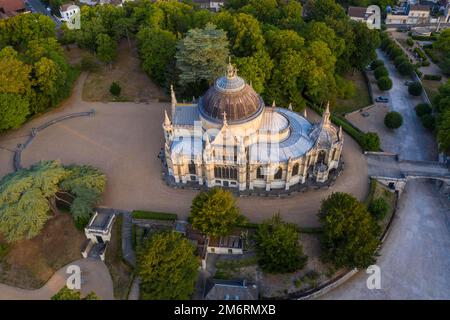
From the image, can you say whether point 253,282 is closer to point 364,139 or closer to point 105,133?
point 364,139

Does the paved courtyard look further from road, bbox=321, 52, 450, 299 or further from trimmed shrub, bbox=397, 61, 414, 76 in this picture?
trimmed shrub, bbox=397, 61, 414, 76

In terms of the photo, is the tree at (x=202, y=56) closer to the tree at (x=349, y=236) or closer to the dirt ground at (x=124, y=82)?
the dirt ground at (x=124, y=82)

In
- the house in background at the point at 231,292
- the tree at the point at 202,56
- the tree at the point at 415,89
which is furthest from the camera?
the tree at the point at 415,89

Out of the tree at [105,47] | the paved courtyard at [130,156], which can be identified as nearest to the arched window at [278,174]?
the paved courtyard at [130,156]

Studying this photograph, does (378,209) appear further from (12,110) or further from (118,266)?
(12,110)

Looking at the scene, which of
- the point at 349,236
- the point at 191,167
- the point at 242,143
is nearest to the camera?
the point at 349,236

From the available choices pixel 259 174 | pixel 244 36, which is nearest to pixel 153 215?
pixel 259 174

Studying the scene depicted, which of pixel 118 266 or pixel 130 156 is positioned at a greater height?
pixel 130 156
